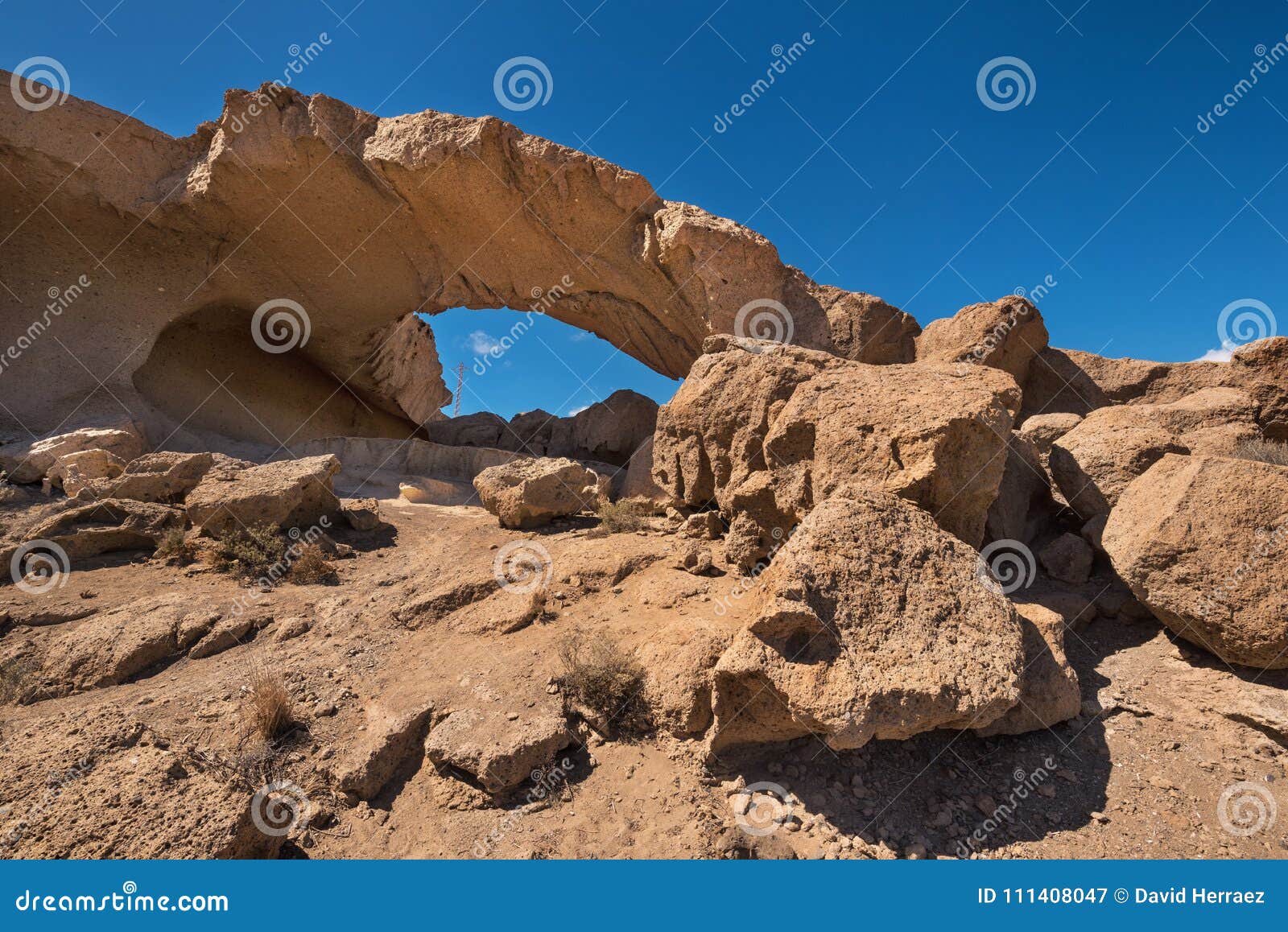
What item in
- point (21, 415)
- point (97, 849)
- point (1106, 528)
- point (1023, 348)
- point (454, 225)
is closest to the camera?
point (97, 849)

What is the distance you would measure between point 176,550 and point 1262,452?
27.8 feet

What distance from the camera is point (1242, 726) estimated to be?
277 centimetres

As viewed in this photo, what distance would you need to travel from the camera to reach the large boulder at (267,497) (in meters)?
5.51

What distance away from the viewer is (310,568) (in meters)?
5.11

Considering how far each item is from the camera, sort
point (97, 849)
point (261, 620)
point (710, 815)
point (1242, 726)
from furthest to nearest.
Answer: point (261, 620) < point (1242, 726) < point (710, 815) < point (97, 849)

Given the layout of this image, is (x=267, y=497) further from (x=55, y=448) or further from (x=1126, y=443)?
(x=1126, y=443)

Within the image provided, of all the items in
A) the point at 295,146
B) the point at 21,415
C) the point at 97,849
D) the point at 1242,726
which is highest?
the point at 295,146

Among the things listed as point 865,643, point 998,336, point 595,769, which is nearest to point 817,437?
point 865,643

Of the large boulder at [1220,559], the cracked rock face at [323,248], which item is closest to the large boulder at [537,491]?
the cracked rock face at [323,248]

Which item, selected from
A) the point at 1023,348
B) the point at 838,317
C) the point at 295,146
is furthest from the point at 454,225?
the point at 1023,348

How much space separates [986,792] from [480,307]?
10.1 meters

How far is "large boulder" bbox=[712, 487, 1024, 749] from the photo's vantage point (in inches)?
95.7

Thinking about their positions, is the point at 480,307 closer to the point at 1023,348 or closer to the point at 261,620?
the point at 261,620

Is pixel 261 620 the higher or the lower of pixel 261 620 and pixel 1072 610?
the lower
